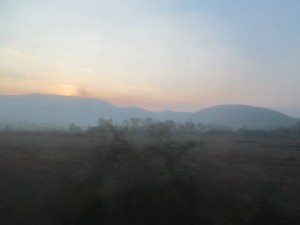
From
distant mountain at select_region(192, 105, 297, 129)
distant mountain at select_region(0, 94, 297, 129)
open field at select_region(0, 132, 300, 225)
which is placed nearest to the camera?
open field at select_region(0, 132, 300, 225)

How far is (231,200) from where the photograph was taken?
13875mm

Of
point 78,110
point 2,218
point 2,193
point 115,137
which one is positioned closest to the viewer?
point 2,218

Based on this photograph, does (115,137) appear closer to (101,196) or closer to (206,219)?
(101,196)

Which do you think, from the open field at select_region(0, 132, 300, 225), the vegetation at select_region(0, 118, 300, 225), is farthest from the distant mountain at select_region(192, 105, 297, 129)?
the open field at select_region(0, 132, 300, 225)

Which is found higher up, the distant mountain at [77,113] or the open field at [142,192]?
the distant mountain at [77,113]

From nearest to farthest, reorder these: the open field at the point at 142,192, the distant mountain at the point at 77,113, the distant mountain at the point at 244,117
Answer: the open field at the point at 142,192 → the distant mountain at the point at 77,113 → the distant mountain at the point at 244,117

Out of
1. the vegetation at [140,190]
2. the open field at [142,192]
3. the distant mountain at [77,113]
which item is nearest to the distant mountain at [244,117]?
the distant mountain at [77,113]

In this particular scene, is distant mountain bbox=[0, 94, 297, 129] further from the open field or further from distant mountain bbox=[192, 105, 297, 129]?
the open field

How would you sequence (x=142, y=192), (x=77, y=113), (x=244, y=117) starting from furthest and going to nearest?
1. (x=77, y=113)
2. (x=244, y=117)
3. (x=142, y=192)

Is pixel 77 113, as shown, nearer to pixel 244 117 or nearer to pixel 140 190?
pixel 244 117

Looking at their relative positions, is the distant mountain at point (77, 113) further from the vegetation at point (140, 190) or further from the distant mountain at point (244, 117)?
the vegetation at point (140, 190)

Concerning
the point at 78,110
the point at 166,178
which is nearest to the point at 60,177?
the point at 166,178

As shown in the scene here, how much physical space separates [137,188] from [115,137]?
7.42ft

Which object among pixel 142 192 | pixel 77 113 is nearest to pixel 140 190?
pixel 142 192
